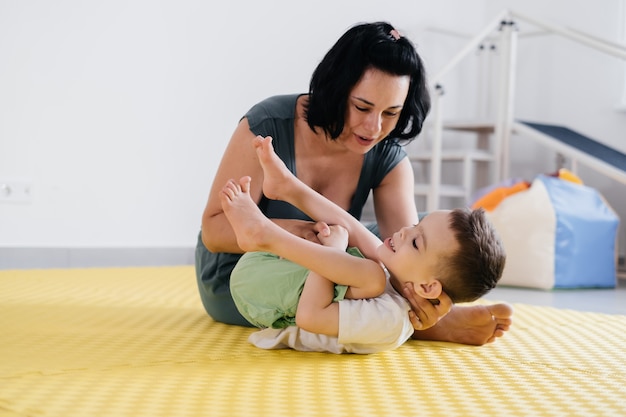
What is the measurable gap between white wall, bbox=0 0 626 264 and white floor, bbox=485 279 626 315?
1.24 meters

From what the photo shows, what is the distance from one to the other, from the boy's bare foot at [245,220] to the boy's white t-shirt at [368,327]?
199 millimetres

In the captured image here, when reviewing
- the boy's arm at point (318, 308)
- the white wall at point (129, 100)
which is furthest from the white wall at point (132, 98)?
the boy's arm at point (318, 308)

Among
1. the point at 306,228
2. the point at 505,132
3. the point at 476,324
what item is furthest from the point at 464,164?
the point at 306,228

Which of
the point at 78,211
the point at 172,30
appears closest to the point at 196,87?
the point at 172,30

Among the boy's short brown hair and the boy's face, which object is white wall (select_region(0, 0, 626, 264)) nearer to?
the boy's face

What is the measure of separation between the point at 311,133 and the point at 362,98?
229 millimetres

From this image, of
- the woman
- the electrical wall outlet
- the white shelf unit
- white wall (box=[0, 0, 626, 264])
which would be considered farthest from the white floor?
the electrical wall outlet

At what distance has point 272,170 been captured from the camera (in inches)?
63.5

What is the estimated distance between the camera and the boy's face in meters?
1.45


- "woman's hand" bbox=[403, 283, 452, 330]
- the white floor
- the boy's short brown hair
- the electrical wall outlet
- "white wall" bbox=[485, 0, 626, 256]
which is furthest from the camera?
"white wall" bbox=[485, 0, 626, 256]

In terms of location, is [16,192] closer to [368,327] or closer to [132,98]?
[132,98]

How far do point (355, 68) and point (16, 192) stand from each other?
192cm

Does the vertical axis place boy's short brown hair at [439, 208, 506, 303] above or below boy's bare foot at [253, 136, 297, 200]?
below

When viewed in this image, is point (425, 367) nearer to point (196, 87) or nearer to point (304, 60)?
point (196, 87)
